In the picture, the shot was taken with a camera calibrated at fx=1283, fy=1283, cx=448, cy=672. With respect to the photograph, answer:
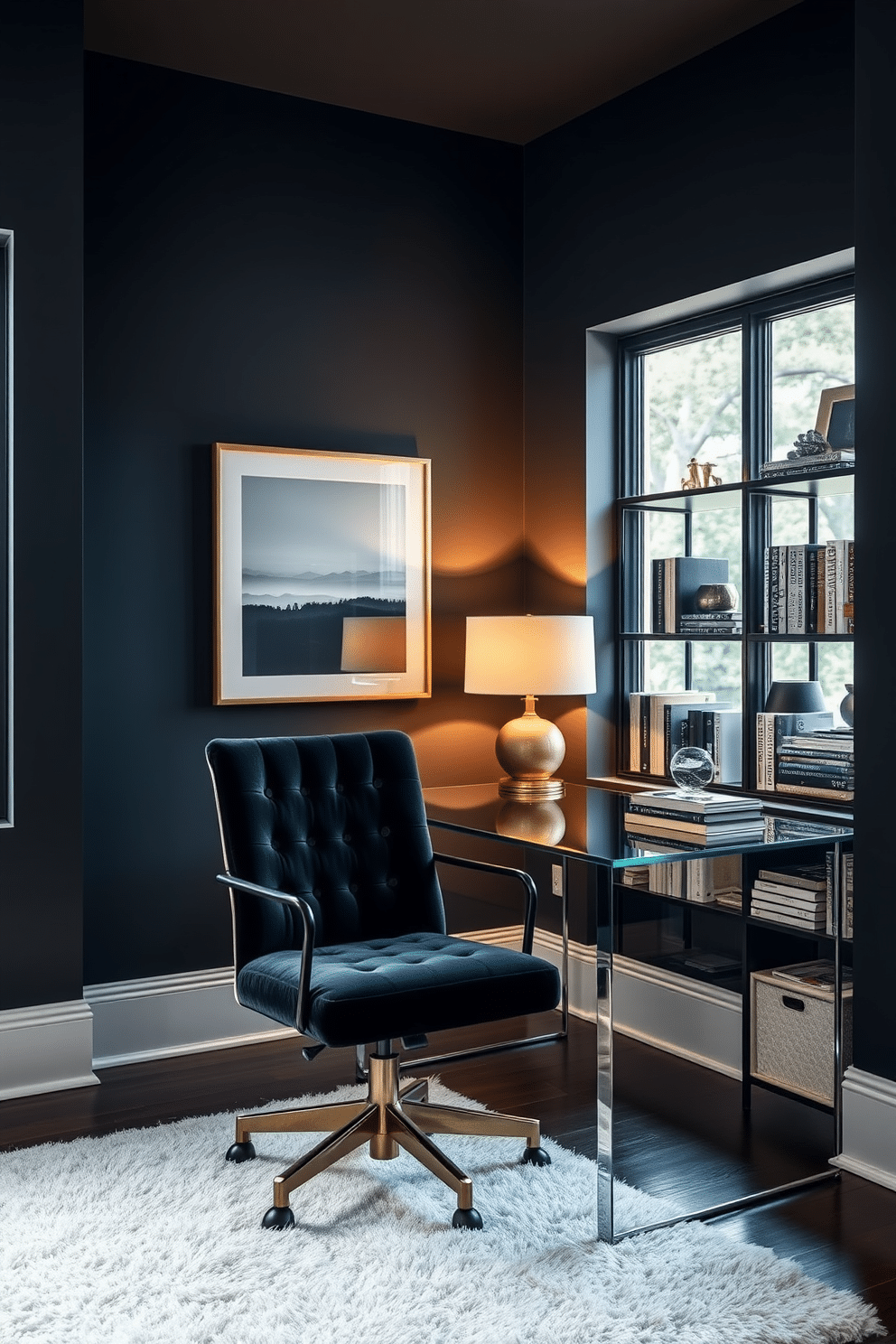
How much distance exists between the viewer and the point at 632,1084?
3562 mm

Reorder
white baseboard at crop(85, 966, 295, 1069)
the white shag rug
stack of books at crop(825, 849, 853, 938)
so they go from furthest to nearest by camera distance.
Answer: white baseboard at crop(85, 966, 295, 1069), stack of books at crop(825, 849, 853, 938), the white shag rug

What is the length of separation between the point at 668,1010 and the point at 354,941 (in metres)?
1.20

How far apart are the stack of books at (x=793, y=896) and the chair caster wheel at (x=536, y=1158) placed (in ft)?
2.81

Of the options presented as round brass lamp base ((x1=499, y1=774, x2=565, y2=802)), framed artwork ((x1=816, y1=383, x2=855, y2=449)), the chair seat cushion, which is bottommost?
the chair seat cushion

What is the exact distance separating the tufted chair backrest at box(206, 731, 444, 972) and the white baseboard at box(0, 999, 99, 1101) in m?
0.79

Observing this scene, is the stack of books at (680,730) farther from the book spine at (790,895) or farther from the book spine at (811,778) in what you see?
the book spine at (790,895)

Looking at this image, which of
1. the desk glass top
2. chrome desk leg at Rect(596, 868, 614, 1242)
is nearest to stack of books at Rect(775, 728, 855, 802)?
the desk glass top

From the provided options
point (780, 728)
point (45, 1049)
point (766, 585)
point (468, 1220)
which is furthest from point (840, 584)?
point (45, 1049)

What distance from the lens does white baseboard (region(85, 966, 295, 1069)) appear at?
3.74 m

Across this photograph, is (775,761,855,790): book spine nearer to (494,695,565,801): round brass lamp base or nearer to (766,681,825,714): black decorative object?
(766,681,825,714): black decorative object

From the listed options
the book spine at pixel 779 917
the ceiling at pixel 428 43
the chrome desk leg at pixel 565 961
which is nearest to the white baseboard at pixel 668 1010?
the chrome desk leg at pixel 565 961

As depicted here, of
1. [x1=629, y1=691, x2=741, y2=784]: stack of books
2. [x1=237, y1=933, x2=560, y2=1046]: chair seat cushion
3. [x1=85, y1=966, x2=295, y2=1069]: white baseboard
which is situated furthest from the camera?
[x1=629, y1=691, x2=741, y2=784]: stack of books

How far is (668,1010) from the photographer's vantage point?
12.6 ft

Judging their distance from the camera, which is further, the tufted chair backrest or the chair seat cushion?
the tufted chair backrest
